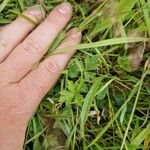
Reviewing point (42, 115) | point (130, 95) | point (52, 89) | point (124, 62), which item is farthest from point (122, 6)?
point (42, 115)

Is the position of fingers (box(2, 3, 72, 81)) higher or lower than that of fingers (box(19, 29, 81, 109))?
higher

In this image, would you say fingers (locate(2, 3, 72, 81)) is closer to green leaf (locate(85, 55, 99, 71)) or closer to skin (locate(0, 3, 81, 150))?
skin (locate(0, 3, 81, 150))

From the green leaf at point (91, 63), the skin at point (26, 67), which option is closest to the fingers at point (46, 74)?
the skin at point (26, 67)

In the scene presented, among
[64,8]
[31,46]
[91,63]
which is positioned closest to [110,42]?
[91,63]

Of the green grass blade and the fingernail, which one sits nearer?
the green grass blade

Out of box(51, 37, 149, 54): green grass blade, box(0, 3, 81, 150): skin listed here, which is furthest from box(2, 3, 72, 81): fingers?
box(51, 37, 149, 54): green grass blade

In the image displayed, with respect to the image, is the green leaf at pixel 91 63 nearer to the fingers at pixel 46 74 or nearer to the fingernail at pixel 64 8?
the fingers at pixel 46 74

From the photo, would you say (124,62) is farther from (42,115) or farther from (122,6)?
(42,115)
